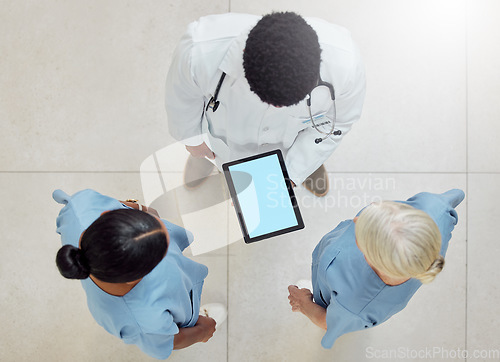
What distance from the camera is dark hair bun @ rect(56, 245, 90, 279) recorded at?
0.97 meters

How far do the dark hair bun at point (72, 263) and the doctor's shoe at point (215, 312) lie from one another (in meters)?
1.04

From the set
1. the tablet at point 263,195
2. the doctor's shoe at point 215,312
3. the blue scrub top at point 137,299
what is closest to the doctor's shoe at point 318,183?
the tablet at point 263,195

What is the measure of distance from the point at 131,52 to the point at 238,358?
5.46ft

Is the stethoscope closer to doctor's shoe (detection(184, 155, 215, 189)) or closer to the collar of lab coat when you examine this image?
the collar of lab coat

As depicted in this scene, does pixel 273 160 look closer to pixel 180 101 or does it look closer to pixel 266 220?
pixel 266 220

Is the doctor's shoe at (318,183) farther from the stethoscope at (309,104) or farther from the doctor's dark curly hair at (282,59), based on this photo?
the doctor's dark curly hair at (282,59)

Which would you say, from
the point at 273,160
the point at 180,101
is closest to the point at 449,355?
the point at 273,160

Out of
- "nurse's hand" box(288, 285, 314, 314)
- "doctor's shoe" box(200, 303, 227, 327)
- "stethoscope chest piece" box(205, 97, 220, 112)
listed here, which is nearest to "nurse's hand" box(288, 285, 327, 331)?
"nurse's hand" box(288, 285, 314, 314)

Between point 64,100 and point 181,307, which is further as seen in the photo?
point 64,100

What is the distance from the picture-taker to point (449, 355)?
2.04m

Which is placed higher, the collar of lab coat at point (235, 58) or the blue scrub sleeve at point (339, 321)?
the collar of lab coat at point (235, 58)

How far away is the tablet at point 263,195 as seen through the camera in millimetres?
1399

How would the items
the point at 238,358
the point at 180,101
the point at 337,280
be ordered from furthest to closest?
1. the point at 238,358
2. the point at 180,101
3. the point at 337,280

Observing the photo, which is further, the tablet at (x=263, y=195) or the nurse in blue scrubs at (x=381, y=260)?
the tablet at (x=263, y=195)
